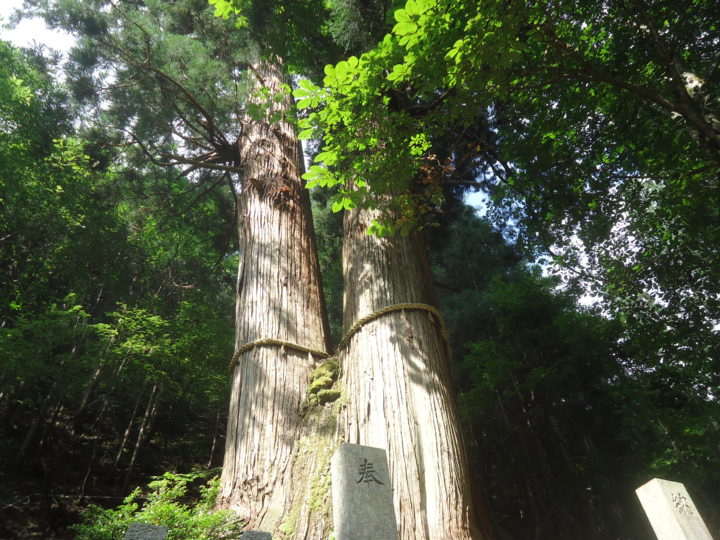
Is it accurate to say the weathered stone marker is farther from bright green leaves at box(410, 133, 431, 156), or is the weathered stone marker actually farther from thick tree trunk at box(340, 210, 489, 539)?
bright green leaves at box(410, 133, 431, 156)

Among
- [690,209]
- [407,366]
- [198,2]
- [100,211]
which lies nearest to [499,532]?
[407,366]

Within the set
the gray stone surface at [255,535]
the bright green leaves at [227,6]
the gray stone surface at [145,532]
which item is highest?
the bright green leaves at [227,6]

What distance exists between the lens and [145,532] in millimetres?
1614

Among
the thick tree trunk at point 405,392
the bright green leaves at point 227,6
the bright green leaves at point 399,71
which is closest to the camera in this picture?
the thick tree trunk at point 405,392

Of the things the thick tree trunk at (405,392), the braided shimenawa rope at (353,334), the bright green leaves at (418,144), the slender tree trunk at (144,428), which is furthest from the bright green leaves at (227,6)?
the slender tree trunk at (144,428)

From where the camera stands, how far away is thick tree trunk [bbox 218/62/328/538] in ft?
8.63

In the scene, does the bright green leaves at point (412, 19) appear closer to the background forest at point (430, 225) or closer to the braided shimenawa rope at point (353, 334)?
the background forest at point (430, 225)

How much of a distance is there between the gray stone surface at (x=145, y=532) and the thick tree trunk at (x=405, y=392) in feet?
3.77

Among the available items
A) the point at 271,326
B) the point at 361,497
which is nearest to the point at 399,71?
the point at 271,326

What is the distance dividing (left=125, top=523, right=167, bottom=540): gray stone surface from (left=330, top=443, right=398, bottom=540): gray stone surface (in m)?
0.69

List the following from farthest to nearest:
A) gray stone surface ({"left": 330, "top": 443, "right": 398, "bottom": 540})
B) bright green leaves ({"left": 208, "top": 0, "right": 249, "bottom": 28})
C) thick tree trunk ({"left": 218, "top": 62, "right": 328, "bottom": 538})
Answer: bright green leaves ({"left": 208, "top": 0, "right": 249, "bottom": 28}) < thick tree trunk ({"left": 218, "top": 62, "right": 328, "bottom": 538}) < gray stone surface ({"left": 330, "top": 443, "right": 398, "bottom": 540})

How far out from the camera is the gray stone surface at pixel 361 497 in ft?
5.70

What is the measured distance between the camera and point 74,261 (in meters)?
8.24

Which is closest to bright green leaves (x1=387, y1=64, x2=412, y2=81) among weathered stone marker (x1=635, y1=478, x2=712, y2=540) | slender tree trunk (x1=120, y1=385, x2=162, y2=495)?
weathered stone marker (x1=635, y1=478, x2=712, y2=540)
